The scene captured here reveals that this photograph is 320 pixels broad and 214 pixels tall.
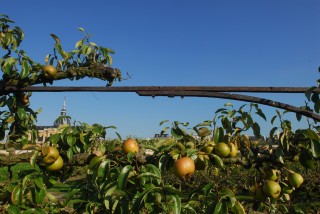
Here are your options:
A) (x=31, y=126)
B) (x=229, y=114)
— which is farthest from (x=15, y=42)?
(x=229, y=114)

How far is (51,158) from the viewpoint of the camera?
2.20 m

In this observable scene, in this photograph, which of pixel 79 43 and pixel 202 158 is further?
pixel 79 43

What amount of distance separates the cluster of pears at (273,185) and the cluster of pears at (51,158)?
51.7 inches

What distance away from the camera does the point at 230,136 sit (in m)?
2.32

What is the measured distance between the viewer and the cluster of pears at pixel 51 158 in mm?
2172

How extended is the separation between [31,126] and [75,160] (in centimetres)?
146

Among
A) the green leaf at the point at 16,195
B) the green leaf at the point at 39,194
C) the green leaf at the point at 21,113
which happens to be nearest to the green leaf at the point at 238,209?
the green leaf at the point at 39,194

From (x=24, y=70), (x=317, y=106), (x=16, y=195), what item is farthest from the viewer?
(x=24, y=70)

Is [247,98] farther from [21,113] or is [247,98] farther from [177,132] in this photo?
[21,113]

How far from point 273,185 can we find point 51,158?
4.68 feet

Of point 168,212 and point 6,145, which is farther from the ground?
point 6,145

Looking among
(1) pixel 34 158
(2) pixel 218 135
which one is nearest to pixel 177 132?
(2) pixel 218 135

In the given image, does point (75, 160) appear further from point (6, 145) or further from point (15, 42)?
point (15, 42)

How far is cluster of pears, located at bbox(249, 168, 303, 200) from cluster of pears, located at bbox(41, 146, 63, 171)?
1313 millimetres
